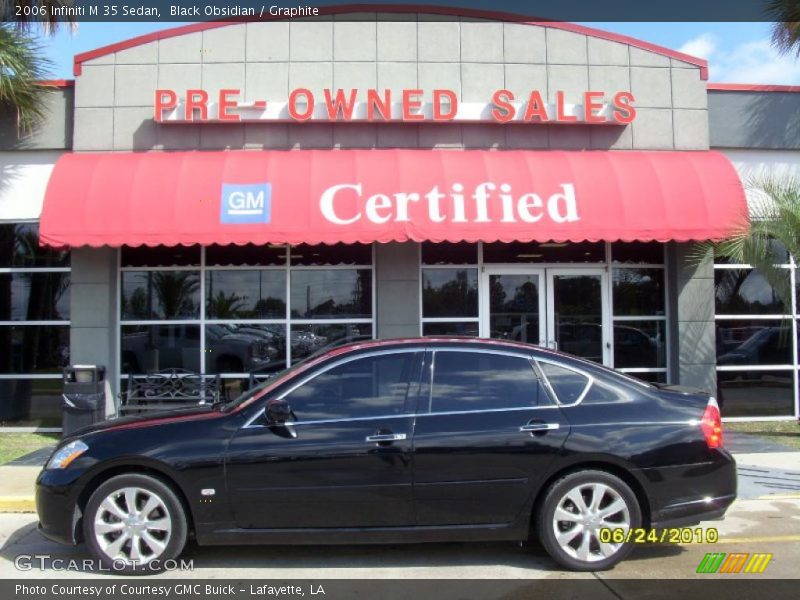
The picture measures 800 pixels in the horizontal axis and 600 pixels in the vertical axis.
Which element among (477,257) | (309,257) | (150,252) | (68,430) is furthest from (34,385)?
(477,257)

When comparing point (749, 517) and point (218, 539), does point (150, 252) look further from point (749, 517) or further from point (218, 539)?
point (749, 517)

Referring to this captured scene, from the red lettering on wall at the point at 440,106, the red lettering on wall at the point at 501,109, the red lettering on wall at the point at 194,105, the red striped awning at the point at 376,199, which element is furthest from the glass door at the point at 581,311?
the red lettering on wall at the point at 194,105

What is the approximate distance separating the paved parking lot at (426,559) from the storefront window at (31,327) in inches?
214

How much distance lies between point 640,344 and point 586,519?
686 cm

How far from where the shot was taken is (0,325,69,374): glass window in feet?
37.1

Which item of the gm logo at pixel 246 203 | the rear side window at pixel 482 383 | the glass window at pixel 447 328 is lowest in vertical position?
the rear side window at pixel 482 383

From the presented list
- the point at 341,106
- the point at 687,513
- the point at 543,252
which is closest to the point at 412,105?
the point at 341,106

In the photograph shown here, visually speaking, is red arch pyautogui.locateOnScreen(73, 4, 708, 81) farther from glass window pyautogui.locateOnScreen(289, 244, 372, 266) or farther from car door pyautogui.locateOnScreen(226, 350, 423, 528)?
car door pyautogui.locateOnScreen(226, 350, 423, 528)

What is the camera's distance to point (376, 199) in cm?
997

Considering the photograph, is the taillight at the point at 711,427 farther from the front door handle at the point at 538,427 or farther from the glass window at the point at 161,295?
the glass window at the point at 161,295

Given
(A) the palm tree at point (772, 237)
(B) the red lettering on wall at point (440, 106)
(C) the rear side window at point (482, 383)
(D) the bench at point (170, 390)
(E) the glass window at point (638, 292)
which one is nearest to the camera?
(C) the rear side window at point (482, 383)

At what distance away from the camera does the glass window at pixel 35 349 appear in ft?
37.1

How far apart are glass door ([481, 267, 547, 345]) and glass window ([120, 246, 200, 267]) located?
4.53 m

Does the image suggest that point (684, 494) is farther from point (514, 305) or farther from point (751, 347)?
point (751, 347)
